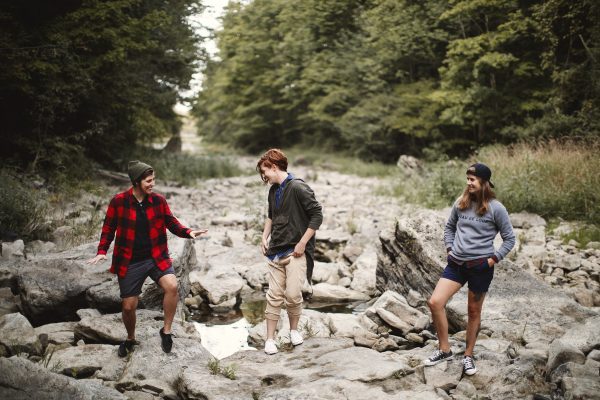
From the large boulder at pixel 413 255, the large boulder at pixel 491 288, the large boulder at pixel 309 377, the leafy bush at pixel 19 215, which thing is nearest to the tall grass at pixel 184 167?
the leafy bush at pixel 19 215

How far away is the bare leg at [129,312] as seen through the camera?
170 inches

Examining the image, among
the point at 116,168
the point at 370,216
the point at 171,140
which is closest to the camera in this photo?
the point at 370,216

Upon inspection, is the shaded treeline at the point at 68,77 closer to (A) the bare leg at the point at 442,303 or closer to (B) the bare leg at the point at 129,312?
(B) the bare leg at the point at 129,312

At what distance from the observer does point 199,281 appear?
279 inches

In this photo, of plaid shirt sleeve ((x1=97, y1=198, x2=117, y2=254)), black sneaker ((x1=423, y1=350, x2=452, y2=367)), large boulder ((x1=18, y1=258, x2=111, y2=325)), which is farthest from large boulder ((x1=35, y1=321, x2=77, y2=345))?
black sneaker ((x1=423, y1=350, x2=452, y2=367))

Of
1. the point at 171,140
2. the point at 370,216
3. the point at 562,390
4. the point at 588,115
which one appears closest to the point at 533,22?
the point at 588,115

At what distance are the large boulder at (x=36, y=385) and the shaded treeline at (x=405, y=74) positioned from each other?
1314cm

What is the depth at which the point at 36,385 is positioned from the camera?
3.28m

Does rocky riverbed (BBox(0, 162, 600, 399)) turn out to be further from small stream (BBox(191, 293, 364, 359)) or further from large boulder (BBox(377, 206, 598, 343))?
small stream (BBox(191, 293, 364, 359))

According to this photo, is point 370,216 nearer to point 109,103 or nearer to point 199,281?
point 199,281

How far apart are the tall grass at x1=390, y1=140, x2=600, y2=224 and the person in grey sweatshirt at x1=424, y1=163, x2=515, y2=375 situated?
6.45 meters

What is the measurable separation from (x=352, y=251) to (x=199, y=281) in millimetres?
3126

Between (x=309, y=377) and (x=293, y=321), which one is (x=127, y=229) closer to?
(x=293, y=321)

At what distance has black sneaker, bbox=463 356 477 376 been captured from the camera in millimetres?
4020
